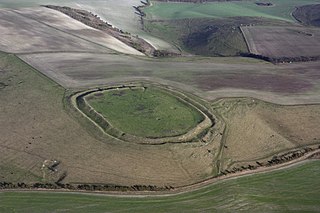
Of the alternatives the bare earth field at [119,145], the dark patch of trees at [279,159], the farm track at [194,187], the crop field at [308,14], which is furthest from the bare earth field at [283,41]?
the farm track at [194,187]

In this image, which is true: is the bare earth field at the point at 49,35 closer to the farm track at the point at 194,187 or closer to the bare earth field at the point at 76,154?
the bare earth field at the point at 76,154

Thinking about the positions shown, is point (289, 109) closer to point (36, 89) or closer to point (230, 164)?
point (230, 164)

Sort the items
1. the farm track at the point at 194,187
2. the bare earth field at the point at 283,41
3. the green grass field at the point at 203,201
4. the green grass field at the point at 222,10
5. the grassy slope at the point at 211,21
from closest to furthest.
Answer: the green grass field at the point at 203,201 → the farm track at the point at 194,187 → the bare earth field at the point at 283,41 → the grassy slope at the point at 211,21 → the green grass field at the point at 222,10

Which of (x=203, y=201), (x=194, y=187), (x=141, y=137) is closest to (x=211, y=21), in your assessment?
(x=141, y=137)

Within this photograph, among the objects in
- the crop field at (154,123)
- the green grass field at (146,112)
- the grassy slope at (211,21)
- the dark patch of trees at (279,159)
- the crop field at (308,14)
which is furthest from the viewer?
the crop field at (308,14)

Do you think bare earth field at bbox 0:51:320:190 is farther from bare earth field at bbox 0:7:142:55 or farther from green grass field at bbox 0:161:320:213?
bare earth field at bbox 0:7:142:55

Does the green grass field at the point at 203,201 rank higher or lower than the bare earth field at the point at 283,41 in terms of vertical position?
lower

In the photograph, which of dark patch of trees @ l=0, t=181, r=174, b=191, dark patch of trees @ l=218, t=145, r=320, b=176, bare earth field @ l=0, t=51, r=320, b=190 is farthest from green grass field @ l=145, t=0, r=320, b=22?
dark patch of trees @ l=0, t=181, r=174, b=191

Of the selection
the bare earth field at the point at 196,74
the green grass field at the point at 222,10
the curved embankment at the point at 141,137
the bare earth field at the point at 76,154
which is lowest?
the bare earth field at the point at 76,154
